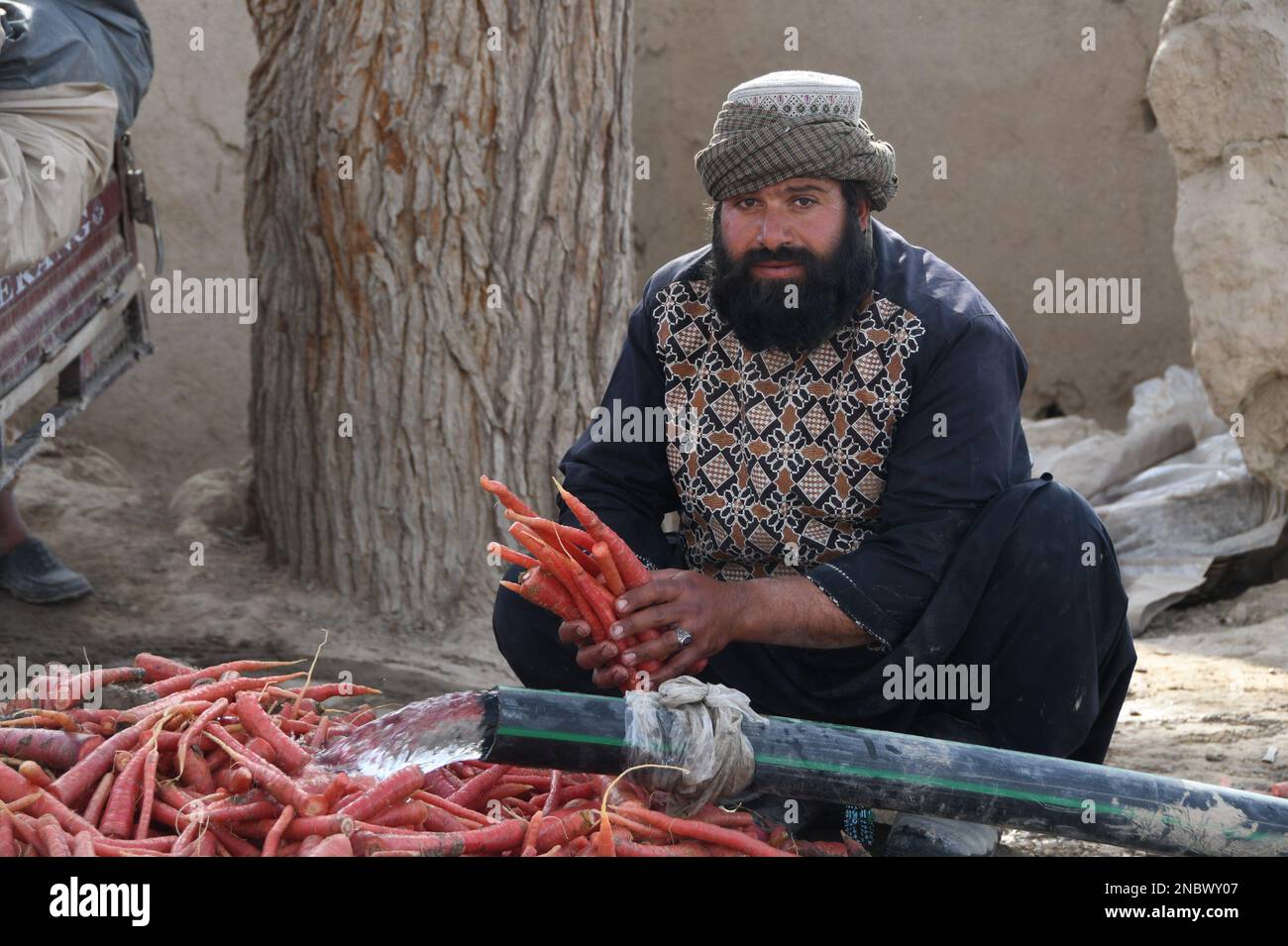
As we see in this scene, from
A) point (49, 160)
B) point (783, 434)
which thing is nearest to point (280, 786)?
point (783, 434)

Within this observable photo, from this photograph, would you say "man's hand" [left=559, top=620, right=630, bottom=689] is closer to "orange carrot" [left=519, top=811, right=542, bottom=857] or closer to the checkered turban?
"orange carrot" [left=519, top=811, right=542, bottom=857]

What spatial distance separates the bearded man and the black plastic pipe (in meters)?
0.33

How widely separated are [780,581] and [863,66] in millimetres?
5109

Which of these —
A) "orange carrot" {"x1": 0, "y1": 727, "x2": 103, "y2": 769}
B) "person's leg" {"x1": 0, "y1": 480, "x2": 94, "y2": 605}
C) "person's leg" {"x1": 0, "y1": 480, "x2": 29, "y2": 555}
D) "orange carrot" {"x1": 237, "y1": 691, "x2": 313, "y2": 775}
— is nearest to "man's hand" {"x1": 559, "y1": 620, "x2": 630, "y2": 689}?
"orange carrot" {"x1": 237, "y1": 691, "x2": 313, "y2": 775}

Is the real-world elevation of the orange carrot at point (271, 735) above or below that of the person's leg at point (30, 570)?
below

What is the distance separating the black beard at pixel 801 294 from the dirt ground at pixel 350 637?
4.99ft

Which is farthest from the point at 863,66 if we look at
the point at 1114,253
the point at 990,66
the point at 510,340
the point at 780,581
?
the point at 780,581

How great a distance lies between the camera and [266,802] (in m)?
2.48

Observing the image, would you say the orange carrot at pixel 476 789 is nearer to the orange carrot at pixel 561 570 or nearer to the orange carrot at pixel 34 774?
the orange carrot at pixel 561 570

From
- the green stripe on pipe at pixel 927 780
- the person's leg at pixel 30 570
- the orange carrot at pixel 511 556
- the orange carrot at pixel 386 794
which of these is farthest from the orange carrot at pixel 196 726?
the person's leg at pixel 30 570

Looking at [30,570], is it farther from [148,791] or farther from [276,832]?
[276,832]

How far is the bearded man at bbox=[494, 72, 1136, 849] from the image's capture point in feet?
9.41

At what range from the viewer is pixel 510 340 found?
4.84 meters

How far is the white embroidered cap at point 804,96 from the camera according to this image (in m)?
3.03
